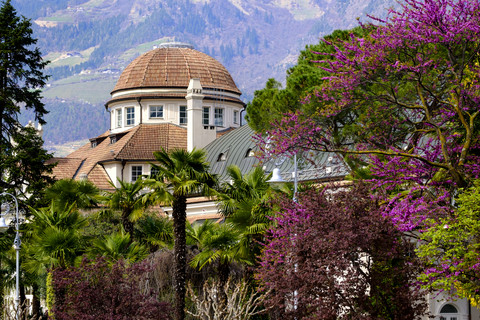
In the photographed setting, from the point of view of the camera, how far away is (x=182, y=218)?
1351 inches

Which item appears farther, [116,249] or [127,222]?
[127,222]

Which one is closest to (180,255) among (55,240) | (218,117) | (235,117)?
(55,240)

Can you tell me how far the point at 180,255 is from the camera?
34062 mm

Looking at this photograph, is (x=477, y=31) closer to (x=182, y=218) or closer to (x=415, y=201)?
(x=415, y=201)

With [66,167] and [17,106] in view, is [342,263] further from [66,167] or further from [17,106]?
[66,167]

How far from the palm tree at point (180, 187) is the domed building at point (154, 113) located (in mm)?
36232

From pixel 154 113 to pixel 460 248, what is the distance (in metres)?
58.5

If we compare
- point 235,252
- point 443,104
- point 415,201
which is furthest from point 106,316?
point 443,104

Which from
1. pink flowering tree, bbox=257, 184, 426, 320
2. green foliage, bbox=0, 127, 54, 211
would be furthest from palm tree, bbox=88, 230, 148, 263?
pink flowering tree, bbox=257, 184, 426, 320

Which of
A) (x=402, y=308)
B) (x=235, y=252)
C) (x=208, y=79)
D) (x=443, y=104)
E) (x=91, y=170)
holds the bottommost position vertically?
(x=402, y=308)

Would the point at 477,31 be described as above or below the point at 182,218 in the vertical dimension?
above

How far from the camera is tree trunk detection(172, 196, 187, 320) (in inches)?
1316

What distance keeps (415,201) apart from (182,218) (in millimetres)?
11984

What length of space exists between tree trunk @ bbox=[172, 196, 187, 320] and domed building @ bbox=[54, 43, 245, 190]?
37426 millimetres
